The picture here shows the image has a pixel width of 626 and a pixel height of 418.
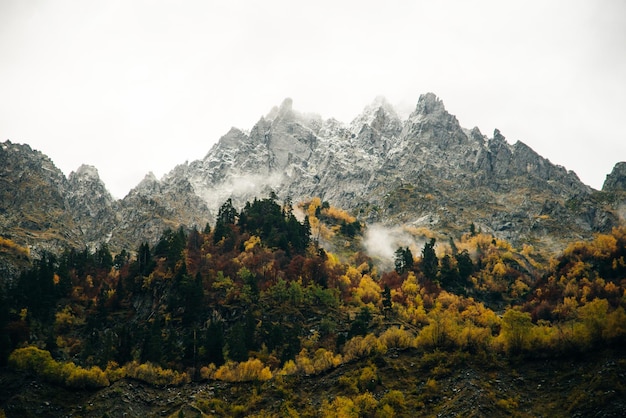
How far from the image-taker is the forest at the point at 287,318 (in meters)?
103

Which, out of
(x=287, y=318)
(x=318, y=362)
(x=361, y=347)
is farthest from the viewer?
(x=287, y=318)

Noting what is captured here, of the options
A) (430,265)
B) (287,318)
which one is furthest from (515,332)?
(430,265)

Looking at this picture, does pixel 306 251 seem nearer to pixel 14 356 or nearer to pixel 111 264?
pixel 111 264

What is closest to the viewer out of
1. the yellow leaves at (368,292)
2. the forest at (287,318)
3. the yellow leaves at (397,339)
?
the forest at (287,318)

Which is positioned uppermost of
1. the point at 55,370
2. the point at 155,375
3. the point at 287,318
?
the point at 287,318

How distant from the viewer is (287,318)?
5615 inches

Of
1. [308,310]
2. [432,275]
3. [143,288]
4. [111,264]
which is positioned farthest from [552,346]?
[111,264]

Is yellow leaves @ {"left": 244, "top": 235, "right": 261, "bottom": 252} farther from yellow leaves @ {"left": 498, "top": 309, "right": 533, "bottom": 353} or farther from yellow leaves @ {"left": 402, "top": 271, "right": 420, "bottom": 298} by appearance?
yellow leaves @ {"left": 498, "top": 309, "right": 533, "bottom": 353}

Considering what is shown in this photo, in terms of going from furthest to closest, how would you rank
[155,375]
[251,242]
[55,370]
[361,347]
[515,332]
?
1. [251,242]
2. [361,347]
3. [155,375]
4. [55,370]
5. [515,332]

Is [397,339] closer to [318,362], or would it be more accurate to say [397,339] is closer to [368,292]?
[318,362]

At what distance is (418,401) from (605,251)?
385 feet

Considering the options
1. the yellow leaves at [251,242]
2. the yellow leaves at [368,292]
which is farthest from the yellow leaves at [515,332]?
the yellow leaves at [251,242]

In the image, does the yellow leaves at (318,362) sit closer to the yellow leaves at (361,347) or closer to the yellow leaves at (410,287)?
the yellow leaves at (361,347)

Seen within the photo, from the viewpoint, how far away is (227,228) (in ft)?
602
